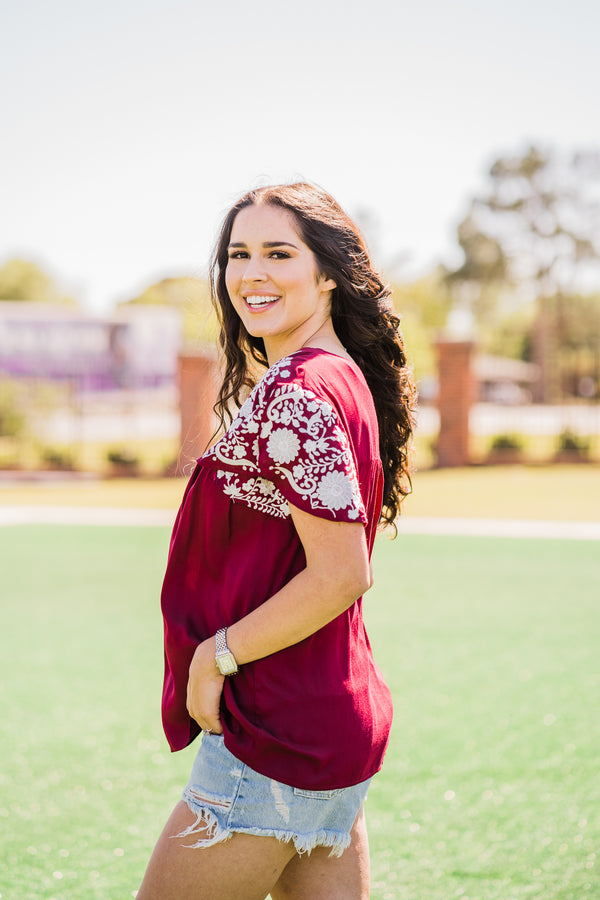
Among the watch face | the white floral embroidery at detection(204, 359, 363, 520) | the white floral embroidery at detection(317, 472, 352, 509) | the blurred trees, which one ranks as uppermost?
the blurred trees

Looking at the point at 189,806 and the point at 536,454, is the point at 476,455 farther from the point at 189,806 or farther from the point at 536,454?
the point at 189,806

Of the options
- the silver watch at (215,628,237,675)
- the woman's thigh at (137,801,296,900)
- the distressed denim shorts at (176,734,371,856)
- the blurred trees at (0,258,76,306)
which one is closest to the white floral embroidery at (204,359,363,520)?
the silver watch at (215,628,237,675)

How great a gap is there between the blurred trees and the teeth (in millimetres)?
86024

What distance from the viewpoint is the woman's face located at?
1799mm

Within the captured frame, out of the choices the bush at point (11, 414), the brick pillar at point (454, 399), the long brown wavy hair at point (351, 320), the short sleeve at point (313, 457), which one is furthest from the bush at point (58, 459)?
the short sleeve at point (313, 457)

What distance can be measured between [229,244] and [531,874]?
92.6 inches

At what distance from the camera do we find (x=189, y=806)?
1.60 metres

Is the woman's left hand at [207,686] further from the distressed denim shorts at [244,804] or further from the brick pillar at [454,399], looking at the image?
the brick pillar at [454,399]

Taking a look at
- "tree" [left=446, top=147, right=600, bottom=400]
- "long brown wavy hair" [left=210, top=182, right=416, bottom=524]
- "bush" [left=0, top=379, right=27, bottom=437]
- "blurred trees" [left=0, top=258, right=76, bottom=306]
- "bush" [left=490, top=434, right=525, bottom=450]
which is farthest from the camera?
"blurred trees" [left=0, top=258, right=76, bottom=306]

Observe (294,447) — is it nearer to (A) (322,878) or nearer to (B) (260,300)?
(B) (260,300)

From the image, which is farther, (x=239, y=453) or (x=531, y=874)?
(x=531, y=874)

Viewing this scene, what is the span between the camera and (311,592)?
1518mm

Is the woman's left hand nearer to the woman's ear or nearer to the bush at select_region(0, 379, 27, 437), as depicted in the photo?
the woman's ear

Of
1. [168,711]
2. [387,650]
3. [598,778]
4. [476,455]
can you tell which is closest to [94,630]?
[387,650]
